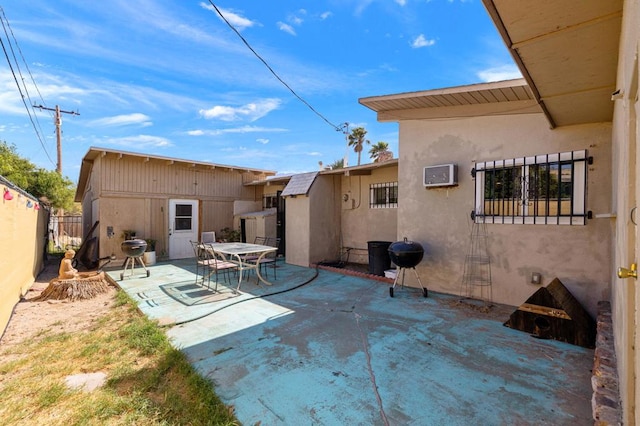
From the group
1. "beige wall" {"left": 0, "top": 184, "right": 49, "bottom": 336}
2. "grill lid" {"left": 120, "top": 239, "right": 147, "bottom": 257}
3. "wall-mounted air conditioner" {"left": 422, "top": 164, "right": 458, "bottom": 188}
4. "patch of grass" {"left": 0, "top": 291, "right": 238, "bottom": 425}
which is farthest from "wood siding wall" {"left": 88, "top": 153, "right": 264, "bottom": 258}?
"wall-mounted air conditioner" {"left": 422, "top": 164, "right": 458, "bottom": 188}

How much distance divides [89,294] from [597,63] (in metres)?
8.21

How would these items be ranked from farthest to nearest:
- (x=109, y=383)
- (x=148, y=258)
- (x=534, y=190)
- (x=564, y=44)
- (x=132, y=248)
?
1. (x=148, y=258)
2. (x=132, y=248)
3. (x=534, y=190)
4. (x=109, y=383)
5. (x=564, y=44)

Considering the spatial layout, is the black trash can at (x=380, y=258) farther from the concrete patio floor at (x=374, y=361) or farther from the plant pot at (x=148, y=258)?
the plant pot at (x=148, y=258)

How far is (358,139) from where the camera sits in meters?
23.5

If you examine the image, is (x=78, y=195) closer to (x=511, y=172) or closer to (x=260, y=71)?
(x=260, y=71)

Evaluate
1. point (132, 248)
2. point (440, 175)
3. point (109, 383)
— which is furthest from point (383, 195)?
point (109, 383)

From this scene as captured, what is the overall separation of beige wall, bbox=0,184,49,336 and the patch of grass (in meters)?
1.25

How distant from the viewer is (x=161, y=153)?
9.80 m

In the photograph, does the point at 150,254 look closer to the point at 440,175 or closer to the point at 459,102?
the point at 440,175

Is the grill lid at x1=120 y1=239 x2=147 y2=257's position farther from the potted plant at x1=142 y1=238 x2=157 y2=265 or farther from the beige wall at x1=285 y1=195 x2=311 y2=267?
the beige wall at x1=285 y1=195 x2=311 y2=267

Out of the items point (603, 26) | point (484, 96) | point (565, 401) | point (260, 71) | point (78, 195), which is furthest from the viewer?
point (78, 195)

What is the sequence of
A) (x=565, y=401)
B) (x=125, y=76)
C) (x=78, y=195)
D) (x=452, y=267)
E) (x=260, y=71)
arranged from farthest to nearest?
(x=78, y=195) → (x=125, y=76) → (x=260, y=71) → (x=452, y=267) → (x=565, y=401)

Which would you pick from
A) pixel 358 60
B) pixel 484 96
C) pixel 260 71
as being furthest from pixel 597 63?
pixel 358 60

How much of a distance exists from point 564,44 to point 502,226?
10.7ft
